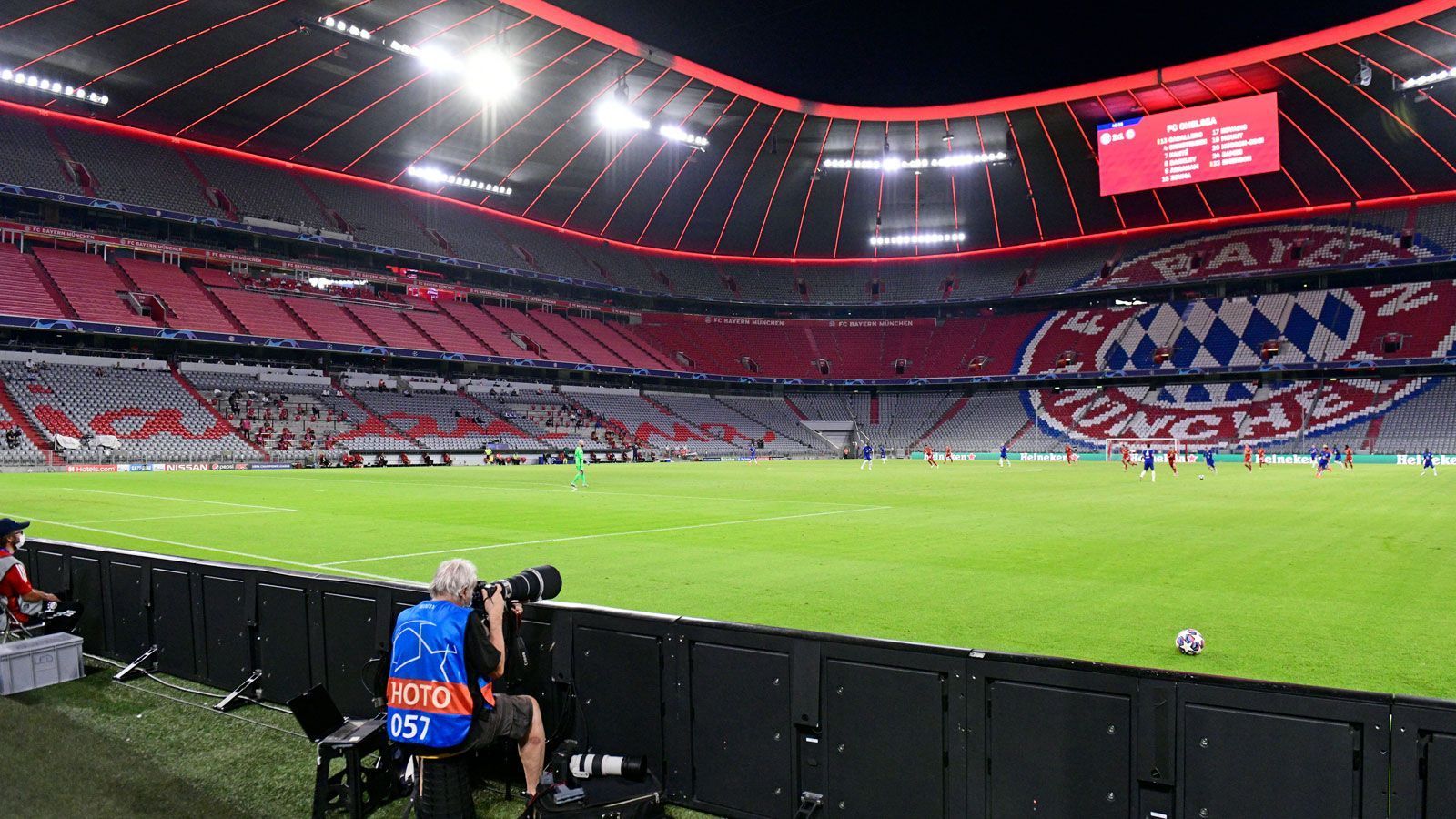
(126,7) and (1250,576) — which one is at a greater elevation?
(126,7)

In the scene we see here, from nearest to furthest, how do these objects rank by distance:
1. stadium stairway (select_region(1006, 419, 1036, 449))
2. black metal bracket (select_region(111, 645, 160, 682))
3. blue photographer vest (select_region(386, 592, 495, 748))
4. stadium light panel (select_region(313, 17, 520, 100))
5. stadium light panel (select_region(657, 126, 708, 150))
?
blue photographer vest (select_region(386, 592, 495, 748))
black metal bracket (select_region(111, 645, 160, 682))
stadium light panel (select_region(313, 17, 520, 100))
stadium light panel (select_region(657, 126, 708, 150))
stadium stairway (select_region(1006, 419, 1036, 449))

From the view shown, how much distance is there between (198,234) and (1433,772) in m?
65.2

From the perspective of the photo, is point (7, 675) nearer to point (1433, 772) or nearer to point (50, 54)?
point (1433, 772)

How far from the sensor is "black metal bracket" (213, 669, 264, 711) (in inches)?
273

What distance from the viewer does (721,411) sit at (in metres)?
73.8

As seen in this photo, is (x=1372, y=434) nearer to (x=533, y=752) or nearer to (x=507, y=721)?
(x=533, y=752)

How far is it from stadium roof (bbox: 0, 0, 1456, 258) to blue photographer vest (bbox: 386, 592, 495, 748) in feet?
116

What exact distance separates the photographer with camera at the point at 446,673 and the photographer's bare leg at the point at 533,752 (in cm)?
28

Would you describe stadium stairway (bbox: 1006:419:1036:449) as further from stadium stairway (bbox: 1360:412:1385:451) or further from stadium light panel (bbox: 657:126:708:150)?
stadium light panel (bbox: 657:126:708:150)

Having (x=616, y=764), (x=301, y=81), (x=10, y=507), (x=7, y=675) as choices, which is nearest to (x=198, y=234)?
(x=301, y=81)

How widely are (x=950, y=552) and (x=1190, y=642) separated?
609 cm

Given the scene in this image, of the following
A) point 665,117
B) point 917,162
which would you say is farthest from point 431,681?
point 917,162

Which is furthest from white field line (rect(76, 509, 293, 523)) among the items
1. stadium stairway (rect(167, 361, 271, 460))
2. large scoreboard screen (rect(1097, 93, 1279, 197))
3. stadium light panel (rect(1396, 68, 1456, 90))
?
stadium light panel (rect(1396, 68, 1456, 90))

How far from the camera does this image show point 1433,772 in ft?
10.6
